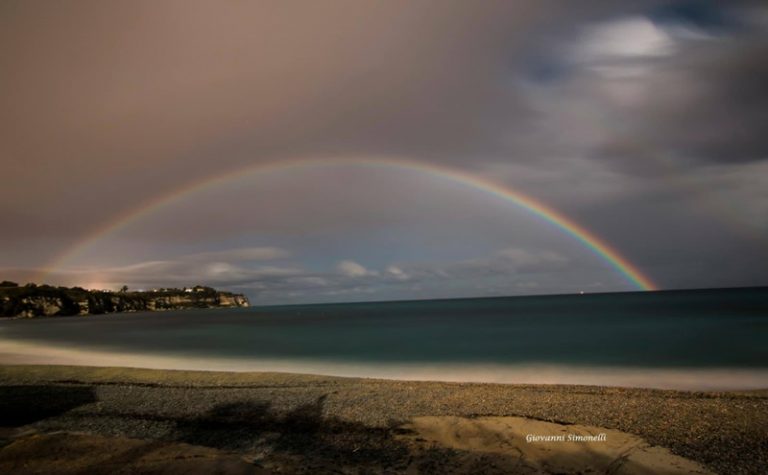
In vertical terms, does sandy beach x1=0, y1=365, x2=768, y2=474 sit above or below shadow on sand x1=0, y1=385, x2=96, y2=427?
above

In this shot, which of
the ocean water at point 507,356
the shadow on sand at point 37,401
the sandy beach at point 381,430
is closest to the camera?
the sandy beach at point 381,430

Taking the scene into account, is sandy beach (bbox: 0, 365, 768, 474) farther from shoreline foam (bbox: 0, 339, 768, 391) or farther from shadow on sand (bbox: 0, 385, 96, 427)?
shoreline foam (bbox: 0, 339, 768, 391)

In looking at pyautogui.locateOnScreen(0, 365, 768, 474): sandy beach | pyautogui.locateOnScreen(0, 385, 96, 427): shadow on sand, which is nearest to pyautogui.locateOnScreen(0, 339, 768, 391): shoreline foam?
pyautogui.locateOnScreen(0, 365, 768, 474): sandy beach

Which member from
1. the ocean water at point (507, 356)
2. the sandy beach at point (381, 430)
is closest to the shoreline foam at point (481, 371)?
the ocean water at point (507, 356)

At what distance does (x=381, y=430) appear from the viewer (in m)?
12.6

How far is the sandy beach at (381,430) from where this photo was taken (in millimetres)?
10039

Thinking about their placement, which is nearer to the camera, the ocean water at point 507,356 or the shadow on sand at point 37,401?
the shadow on sand at point 37,401

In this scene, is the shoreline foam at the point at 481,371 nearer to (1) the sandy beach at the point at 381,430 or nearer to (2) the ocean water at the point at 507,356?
(2) the ocean water at the point at 507,356

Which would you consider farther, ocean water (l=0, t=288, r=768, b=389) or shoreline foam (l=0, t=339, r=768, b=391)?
ocean water (l=0, t=288, r=768, b=389)

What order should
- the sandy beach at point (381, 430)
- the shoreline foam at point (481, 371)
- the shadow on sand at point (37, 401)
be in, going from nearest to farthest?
the sandy beach at point (381, 430)
the shadow on sand at point (37, 401)
the shoreline foam at point (481, 371)

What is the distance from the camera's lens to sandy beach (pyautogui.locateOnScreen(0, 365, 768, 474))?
10.0 metres

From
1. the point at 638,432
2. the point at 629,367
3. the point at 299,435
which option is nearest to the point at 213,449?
the point at 299,435

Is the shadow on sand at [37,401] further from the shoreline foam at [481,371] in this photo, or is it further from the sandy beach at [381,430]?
the shoreline foam at [481,371]

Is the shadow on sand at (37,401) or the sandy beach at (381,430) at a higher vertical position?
the sandy beach at (381,430)
